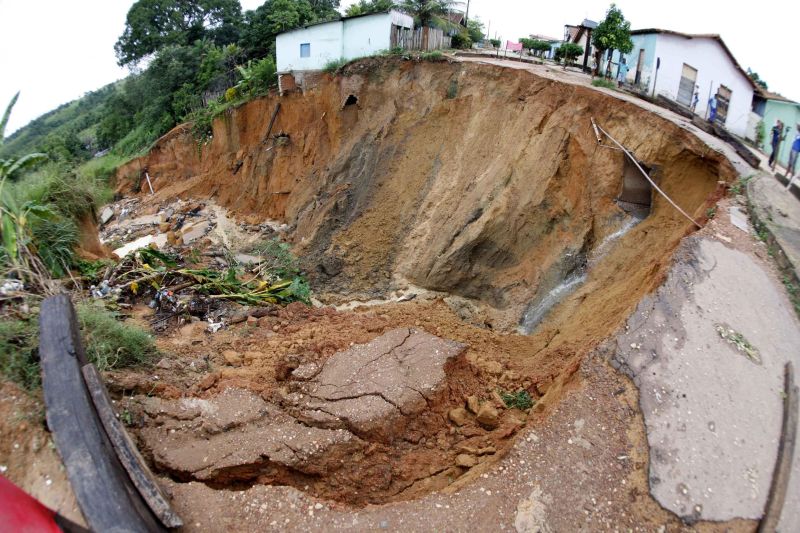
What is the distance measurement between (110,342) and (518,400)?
502 centimetres

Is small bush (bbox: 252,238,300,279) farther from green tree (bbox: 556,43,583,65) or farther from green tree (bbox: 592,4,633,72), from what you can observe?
green tree (bbox: 556,43,583,65)

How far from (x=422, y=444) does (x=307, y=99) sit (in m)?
13.0

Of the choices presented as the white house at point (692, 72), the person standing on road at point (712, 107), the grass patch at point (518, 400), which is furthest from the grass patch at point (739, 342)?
the person standing on road at point (712, 107)

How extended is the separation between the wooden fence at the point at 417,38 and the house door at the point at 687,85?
24.9ft

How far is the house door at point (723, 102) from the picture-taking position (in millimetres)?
14680

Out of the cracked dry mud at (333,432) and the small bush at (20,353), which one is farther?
the cracked dry mud at (333,432)

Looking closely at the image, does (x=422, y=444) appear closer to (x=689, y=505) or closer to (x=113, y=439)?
(x=689, y=505)

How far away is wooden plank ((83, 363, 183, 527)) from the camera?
3.57m

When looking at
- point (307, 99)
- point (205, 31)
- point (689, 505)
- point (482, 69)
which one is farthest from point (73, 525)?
point (205, 31)

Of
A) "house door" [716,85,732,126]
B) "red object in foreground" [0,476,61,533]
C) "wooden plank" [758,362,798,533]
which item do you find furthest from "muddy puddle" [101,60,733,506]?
"house door" [716,85,732,126]

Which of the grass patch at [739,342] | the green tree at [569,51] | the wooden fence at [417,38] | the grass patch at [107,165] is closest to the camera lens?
the grass patch at [739,342]

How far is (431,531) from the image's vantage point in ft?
12.7

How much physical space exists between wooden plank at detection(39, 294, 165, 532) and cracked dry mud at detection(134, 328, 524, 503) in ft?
2.68

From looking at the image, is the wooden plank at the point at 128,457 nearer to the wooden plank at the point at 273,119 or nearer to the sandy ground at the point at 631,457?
the sandy ground at the point at 631,457
